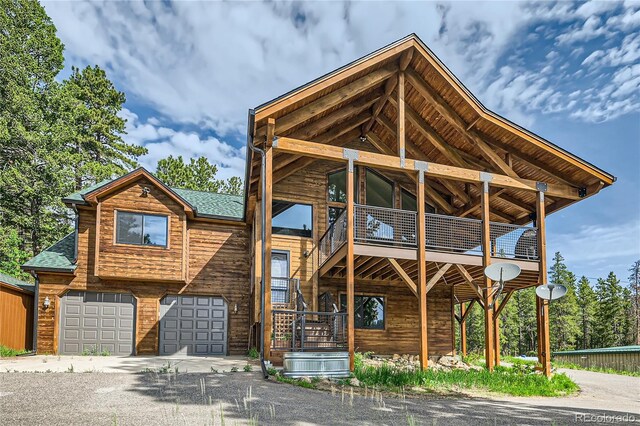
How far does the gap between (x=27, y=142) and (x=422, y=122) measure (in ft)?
72.0

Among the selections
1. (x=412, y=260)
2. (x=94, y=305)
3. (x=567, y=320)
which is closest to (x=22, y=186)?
(x=94, y=305)

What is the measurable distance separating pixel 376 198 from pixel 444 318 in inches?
186

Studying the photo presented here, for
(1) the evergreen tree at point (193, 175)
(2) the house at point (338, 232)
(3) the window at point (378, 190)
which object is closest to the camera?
(2) the house at point (338, 232)

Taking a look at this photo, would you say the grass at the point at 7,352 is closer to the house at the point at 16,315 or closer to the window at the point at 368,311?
the house at the point at 16,315

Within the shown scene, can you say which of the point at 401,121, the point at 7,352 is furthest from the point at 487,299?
the point at 7,352

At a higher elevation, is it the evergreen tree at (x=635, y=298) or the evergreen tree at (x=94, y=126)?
the evergreen tree at (x=94, y=126)

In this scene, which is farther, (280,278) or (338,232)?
(280,278)

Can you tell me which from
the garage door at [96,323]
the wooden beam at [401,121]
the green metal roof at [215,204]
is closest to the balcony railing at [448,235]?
the wooden beam at [401,121]

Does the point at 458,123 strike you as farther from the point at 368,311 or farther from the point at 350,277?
the point at 368,311

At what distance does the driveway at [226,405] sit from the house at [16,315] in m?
6.69

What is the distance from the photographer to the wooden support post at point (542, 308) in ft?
39.9

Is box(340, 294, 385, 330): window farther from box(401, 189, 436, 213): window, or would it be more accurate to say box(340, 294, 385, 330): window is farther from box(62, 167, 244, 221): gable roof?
box(62, 167, 244, 221): gable roof

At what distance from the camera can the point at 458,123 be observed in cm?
1330

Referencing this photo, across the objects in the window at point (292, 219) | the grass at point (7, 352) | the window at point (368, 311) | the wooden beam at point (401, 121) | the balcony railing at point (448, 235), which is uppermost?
the wooden beam at point (401, 121)
